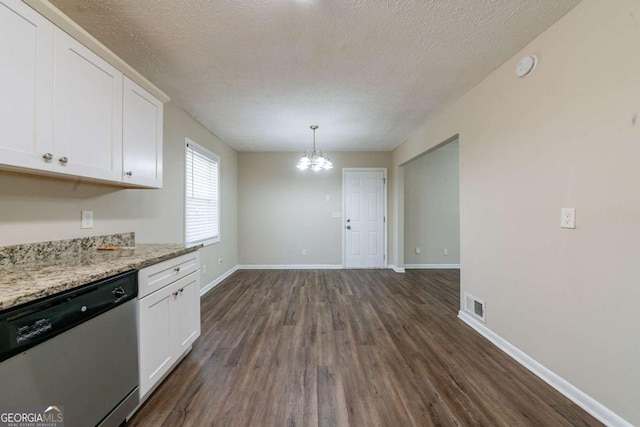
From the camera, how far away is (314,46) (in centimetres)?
192

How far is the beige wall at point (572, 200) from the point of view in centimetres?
134

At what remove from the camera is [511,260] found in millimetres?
2104

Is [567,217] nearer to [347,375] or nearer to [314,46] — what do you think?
[347,375]

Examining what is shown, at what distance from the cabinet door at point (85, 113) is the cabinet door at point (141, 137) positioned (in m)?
0.06

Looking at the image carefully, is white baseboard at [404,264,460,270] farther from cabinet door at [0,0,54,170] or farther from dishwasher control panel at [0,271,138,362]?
cabinet door at [0,0,54,170]

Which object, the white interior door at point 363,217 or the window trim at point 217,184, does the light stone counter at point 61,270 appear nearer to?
the window trim at point 217,184

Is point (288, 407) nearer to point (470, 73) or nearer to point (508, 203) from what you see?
point (508, 203)

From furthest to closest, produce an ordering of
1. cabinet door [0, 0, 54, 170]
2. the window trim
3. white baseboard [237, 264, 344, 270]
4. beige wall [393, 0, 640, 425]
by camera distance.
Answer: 1. white baseboard [237, 264, 344, 270]
2. the window trim
3. beige wall [393, 0, 640, 425]
4. cabinet door [0, 0, 54, 170]

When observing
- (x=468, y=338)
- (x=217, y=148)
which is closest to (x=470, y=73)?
(x=468, y=338)

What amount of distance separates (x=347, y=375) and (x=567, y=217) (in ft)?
6.16

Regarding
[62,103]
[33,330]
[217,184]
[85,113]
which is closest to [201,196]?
[217,184]

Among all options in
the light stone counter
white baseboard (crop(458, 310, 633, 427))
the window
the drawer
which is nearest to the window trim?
the window

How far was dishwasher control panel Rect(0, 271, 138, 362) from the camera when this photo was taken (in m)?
0.87

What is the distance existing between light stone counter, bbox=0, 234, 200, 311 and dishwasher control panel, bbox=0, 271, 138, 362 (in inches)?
1.2
